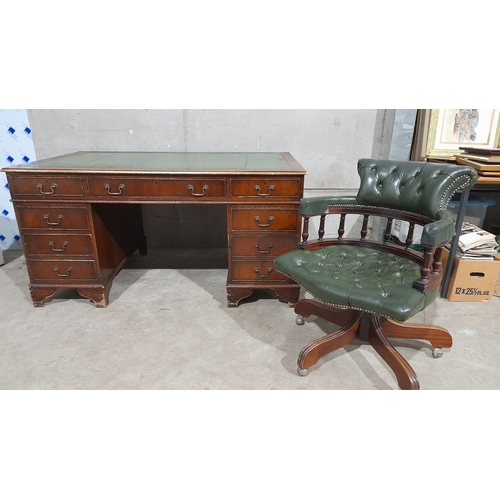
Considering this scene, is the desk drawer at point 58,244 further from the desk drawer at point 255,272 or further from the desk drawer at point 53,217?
the desk drawer at point 255,272

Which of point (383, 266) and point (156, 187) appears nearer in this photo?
point (383, 266)

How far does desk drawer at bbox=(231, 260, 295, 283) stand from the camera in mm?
2371

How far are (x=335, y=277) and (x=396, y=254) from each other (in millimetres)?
503

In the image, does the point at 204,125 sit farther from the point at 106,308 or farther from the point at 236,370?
the point at 236,370

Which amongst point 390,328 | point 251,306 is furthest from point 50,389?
point 390,328

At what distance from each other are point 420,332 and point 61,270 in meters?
2.17

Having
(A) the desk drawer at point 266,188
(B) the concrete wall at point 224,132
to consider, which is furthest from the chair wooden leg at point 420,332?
(B) the concrete wall at point 224,132

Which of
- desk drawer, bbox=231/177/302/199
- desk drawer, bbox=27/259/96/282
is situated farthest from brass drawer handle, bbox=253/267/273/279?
desk drawer, bbox=27/259/96/282

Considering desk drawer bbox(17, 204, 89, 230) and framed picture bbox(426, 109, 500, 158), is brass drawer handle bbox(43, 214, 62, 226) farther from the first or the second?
framed picture bbox(426, 109, 500, 158)

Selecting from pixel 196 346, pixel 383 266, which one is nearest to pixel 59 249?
pixel 196 346

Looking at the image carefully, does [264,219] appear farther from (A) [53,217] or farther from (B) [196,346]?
(A) [53,217]

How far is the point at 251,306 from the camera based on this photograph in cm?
248

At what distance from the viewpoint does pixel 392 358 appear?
1.76 metres

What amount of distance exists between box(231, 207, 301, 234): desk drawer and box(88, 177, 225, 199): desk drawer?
17 cm
